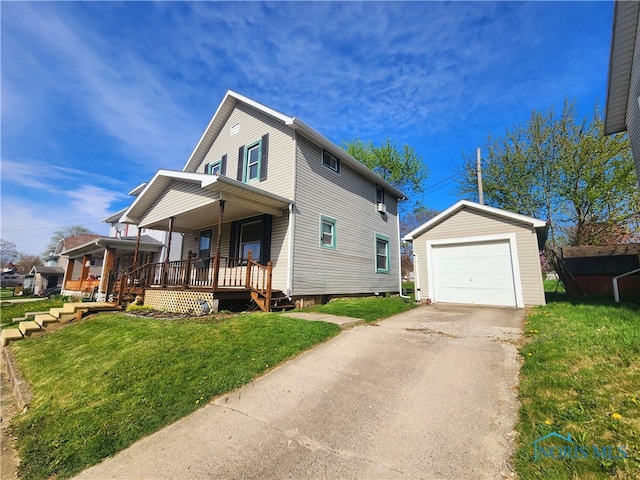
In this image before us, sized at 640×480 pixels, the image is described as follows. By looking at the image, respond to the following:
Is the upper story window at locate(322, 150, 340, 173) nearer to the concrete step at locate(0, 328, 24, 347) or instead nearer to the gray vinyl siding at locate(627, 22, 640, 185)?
the gray vinyl siding at locate(627, 22, 640, 185)

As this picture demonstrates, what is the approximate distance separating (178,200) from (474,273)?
446 inches

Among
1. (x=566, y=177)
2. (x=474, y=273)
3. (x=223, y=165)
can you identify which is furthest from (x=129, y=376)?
(x=566, y=177)

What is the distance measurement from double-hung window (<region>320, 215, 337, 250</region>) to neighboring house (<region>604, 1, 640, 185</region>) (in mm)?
9232

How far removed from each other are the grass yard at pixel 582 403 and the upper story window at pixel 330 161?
29.6 ft

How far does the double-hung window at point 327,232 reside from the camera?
1092 cm

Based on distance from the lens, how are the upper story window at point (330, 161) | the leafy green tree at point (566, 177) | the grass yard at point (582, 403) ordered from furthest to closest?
the leafy green tree at point (566, 177)
the upper story window at point (330, 161)
the grass yard at point (582, 403)

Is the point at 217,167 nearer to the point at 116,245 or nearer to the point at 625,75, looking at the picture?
the point at 116,245

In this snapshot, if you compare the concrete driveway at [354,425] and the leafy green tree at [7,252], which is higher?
the leafy green tree at [7,252]

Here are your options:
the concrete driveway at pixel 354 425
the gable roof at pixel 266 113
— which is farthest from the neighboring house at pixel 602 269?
the concrete driveway at pixel 354 425

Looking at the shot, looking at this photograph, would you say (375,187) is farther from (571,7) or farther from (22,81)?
(22,81)

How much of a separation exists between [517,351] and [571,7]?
840 centimetres

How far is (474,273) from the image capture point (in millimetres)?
10875

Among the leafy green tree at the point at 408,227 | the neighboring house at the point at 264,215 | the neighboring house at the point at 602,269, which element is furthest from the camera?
the leafy green tree at the point at 408,227

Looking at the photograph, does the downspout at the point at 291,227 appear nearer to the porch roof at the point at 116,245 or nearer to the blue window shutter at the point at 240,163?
the blue window shutter at the point at 240,163
